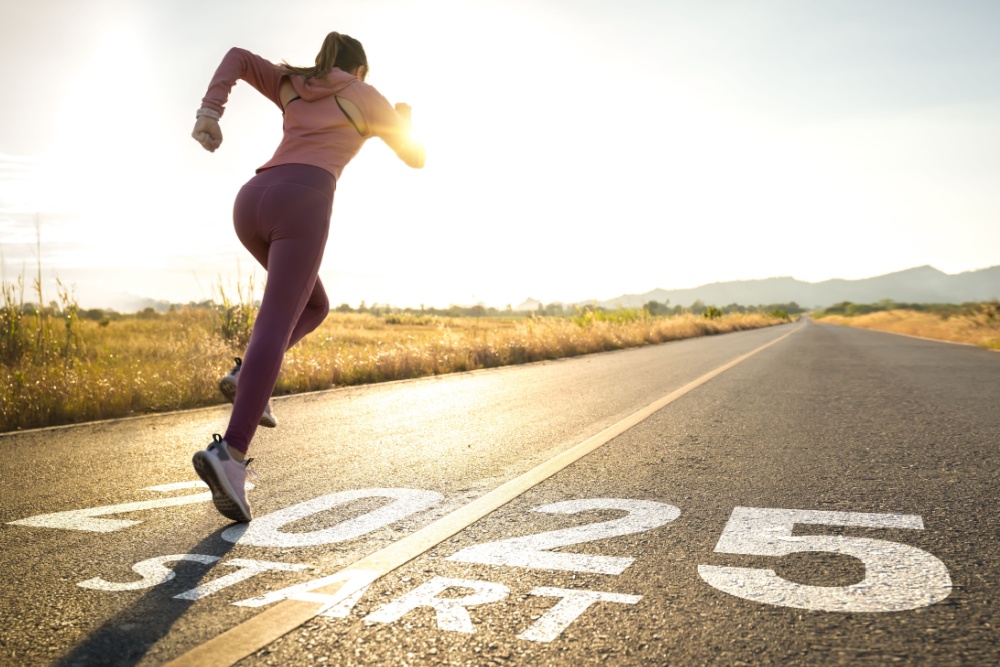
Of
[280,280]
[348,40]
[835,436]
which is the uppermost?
[348,40]

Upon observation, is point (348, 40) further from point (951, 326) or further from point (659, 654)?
point (951, 326)

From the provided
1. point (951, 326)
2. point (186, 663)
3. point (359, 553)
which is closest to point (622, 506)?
point (359, 553)

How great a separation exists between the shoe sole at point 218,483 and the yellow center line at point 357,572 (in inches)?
30.0

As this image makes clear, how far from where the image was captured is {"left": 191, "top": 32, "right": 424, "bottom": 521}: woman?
327 cm

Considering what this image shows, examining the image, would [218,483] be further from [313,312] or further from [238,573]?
[313,312]

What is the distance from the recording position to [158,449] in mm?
5145

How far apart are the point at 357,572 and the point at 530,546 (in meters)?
0.68

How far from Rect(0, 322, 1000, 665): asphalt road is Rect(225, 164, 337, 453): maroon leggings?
597 mm

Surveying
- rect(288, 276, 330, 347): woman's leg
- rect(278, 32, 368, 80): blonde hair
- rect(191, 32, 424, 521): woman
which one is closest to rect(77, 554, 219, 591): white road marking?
rect(191, 32, 424, 521): woman

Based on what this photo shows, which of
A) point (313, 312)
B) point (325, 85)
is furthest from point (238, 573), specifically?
point (325, 85)

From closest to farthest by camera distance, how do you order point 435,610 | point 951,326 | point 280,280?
point 435,610 → point 280,280 → point 951,326

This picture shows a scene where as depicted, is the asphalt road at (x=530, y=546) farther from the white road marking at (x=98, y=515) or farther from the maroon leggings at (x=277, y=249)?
the maroon leggings at (x=277, y=249)

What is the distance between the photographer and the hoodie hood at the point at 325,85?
3.36 m

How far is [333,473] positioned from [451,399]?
3968 mm
